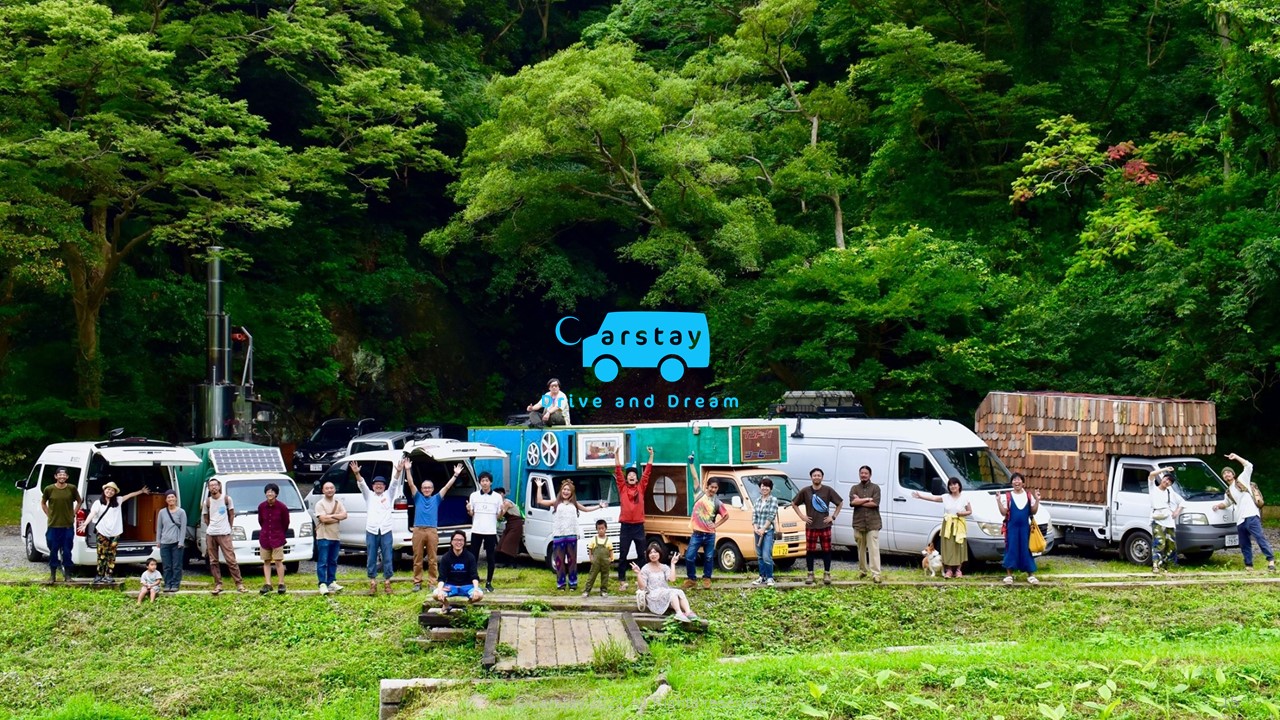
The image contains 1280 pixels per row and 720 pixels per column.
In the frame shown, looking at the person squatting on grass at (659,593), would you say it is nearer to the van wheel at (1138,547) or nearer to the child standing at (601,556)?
the child standing at (601,556)

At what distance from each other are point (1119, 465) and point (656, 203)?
554 inches

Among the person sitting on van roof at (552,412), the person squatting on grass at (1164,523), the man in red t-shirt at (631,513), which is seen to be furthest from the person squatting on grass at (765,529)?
the person squatting on grass at (1164,523)

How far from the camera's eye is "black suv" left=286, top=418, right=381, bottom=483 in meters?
30.5

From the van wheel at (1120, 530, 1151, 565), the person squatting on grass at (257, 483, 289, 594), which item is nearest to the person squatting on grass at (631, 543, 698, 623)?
the person squatting on grass at (257, 483, 289, 594)

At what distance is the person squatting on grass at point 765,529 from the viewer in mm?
15227

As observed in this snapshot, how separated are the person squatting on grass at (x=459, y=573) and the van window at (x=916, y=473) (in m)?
7.47

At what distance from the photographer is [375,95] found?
31109mm

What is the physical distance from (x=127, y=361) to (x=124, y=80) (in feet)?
26.4

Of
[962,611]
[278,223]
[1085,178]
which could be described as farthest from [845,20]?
[962,611]

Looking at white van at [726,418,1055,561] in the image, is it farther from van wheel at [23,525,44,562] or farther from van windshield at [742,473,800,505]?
van wheel at [23,525,44,562]

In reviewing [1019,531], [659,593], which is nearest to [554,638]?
[659,593]

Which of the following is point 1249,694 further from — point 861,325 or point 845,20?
point 845,20

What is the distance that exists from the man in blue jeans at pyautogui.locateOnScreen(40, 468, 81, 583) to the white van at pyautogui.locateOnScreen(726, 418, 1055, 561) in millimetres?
10344

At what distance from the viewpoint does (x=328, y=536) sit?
1514 cm
